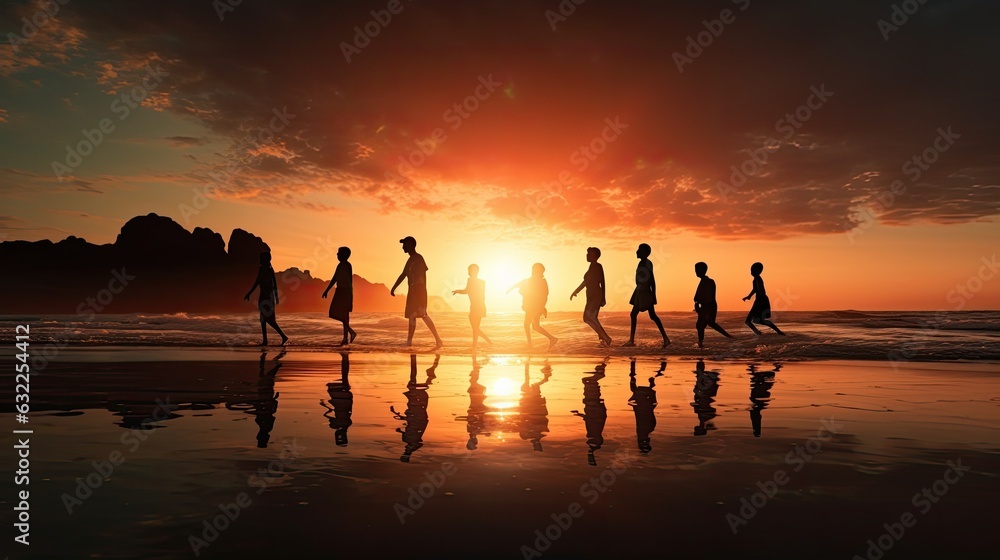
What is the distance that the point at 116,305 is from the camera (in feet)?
556

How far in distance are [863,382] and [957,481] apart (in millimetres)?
7103

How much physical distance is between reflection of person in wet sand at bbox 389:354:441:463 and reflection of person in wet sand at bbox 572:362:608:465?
141cm

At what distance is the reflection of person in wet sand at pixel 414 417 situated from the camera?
525cm

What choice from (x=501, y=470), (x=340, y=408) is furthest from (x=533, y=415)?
(x=501, y=470)

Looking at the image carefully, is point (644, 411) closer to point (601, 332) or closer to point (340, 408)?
point (340, 408)

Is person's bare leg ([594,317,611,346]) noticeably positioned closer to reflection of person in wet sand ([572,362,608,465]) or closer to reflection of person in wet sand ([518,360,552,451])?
reflection of person in wet sand ([572,362,608,465])

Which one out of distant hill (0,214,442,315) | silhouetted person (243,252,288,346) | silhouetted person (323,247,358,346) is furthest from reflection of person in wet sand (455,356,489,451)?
distant hill (0,214,442,315)

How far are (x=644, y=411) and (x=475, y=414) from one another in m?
1.91

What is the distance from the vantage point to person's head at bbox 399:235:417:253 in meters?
19.3

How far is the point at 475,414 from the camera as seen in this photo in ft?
22.9

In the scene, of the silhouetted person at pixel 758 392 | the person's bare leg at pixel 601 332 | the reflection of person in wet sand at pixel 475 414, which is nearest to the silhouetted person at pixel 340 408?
the reflection of person in wet sand at pixel 475 414

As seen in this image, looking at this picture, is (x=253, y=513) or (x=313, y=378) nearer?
(x=253, y=513)

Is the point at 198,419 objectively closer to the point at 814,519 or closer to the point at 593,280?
the point at 814,519

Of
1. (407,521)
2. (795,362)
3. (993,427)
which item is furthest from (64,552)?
(795,362)
